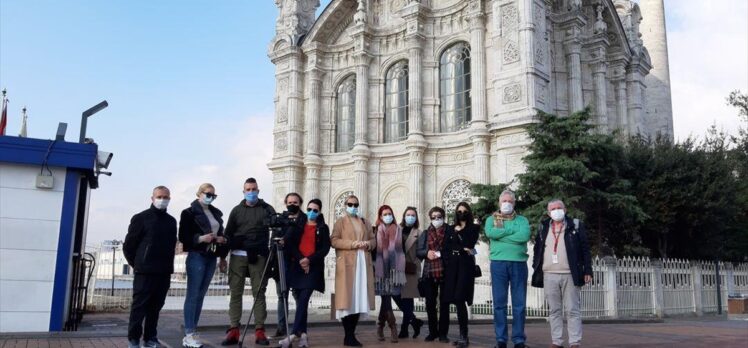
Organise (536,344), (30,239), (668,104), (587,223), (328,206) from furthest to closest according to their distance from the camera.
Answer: (668,104), (328,206), (587,223), (30,239), (536,344)

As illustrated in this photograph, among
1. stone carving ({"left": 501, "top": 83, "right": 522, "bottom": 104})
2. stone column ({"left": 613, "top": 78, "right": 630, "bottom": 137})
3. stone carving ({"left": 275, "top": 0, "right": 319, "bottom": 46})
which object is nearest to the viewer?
stone carving ({"left": 501, "top": 83, "right": 522, "bottom": 104})

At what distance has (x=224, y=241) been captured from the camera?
7.12 m

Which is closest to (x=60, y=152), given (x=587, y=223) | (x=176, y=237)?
(x=176, y=237)

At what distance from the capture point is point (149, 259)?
6.67 metres

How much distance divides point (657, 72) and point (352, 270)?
31348 millimetres

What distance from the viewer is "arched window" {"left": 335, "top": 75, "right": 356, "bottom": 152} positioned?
28.3 meters

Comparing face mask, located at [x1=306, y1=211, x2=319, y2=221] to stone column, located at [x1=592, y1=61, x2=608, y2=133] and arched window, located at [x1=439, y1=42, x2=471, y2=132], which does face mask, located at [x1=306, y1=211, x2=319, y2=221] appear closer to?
arched window, located at [x1=439, y1=42, x2=471, y2=132]

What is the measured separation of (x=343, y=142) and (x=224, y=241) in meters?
21.4

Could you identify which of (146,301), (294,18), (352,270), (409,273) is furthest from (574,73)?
(146,301)

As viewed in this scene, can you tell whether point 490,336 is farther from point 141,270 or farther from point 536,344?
point 141,270

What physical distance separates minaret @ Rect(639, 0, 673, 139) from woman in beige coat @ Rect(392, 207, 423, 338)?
2644cm

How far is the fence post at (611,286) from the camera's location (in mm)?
15023

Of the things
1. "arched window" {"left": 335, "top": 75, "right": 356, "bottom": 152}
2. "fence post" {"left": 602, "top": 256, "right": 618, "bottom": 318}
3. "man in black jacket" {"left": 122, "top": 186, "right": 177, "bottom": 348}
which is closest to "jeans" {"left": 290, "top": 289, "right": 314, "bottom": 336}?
"man in black jacket" {"left": 122, "top": 186, "right": 177, "bottom": 348}

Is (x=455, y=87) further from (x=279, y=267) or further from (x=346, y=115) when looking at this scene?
(x=279, y=267)
